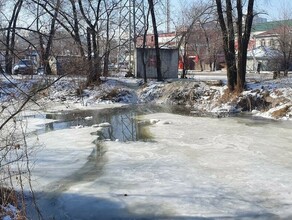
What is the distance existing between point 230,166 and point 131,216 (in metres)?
3.79

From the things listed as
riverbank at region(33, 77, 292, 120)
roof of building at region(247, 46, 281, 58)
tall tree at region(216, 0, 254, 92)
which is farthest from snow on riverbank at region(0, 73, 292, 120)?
roof of building at region(247, 46, 281, 58)

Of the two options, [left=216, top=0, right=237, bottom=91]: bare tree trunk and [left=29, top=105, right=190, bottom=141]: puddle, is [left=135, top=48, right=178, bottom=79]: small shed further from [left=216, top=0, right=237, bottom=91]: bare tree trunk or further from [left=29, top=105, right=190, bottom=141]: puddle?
[left=216, top=0, right=237, bottom=91]: bare tree trunk

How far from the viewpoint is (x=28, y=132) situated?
1559 centimetres

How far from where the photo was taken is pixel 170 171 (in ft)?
32.2

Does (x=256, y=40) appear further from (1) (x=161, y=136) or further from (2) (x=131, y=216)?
(2) (x=131, y=216)

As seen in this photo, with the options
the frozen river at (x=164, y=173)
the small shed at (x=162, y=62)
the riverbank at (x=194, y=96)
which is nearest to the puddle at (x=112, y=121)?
the frozen river at (x=164, y=173)

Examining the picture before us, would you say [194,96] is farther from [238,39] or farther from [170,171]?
[170,171]

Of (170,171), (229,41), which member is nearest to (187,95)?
(229,41)

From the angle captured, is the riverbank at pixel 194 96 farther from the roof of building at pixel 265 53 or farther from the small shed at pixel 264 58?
the roof of building at pixel 265 53

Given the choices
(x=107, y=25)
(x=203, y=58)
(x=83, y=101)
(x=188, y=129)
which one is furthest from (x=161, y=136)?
(x=203, y=58)

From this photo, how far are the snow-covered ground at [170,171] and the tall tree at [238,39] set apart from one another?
213 inches

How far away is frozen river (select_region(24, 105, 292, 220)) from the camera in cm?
753

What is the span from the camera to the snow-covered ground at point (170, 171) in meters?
7.54

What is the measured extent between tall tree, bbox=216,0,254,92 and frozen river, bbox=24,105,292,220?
25.7ft
